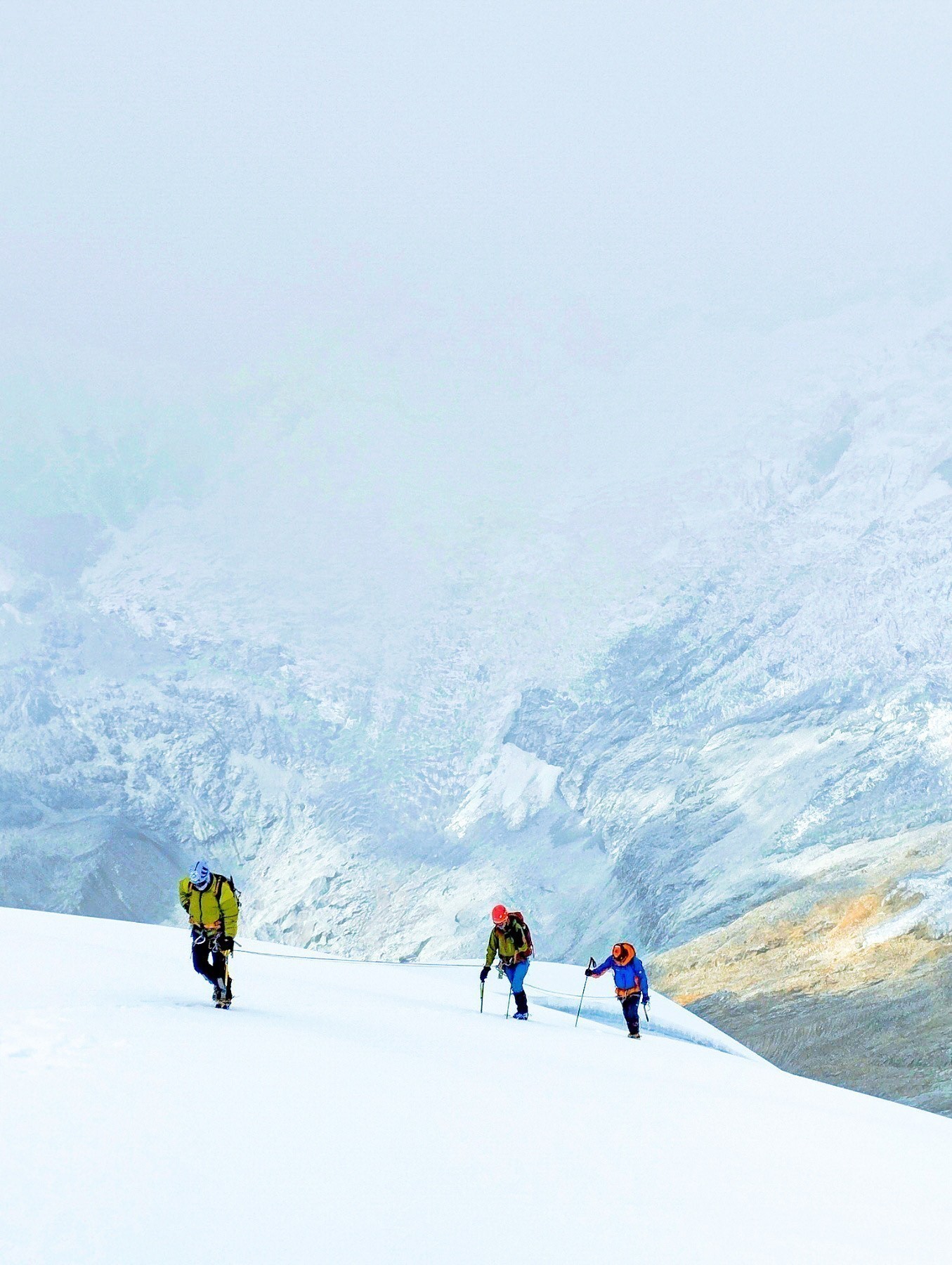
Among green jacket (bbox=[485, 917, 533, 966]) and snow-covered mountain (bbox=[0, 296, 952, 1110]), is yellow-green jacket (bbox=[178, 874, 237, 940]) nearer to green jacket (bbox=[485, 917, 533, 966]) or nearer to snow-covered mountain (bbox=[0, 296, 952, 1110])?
green jacket (bbox=[485, 917, 533, 966])

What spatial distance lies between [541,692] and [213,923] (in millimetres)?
76743

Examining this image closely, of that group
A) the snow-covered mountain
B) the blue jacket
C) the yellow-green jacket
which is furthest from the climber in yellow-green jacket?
the snow-covered mountain

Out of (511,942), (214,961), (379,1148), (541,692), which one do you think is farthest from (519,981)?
(541,692)

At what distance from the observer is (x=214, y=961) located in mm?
13102

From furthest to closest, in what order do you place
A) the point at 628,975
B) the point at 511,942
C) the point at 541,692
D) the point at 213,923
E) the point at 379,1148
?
1. the point at 541,692
2. the point at 628,975
3. the point at 511,942
4. the point at 213,923
5. the point at 379,1148

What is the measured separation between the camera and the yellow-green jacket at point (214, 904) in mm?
13023

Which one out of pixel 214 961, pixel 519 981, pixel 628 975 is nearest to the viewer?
pixel 214 961

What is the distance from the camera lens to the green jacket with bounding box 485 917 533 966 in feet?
59.6

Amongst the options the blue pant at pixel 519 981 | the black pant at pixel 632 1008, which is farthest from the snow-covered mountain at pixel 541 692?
the blue pant at pixel 519 981

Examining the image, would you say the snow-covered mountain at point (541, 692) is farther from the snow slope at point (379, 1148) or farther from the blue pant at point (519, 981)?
the snow slope at point (379, 1148)

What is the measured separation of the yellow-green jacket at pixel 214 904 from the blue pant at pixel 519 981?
21.1ft

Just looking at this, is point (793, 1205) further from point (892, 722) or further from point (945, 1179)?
point (892, 722)

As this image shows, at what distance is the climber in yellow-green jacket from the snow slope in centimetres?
39

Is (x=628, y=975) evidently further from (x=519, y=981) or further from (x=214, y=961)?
(x=214, y=961)
